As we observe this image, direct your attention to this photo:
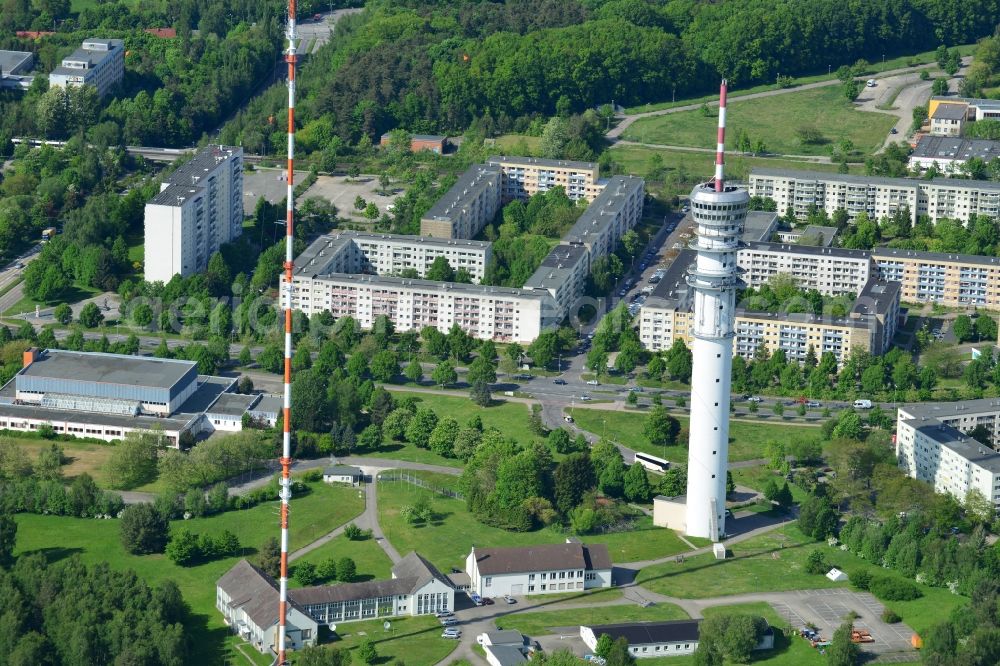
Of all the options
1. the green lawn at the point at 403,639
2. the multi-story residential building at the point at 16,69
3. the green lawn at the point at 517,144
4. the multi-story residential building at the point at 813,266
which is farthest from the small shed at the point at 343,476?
the multi-story residential building at the point at 16,69

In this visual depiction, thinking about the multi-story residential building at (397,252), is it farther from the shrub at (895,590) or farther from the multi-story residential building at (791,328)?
the shrub at (895,590)

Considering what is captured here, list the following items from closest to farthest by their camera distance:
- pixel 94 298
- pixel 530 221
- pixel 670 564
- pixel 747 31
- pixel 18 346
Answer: pixel 670 564
pixel 18 346
pixel 94 298
pixel 530 221
pixel 747 31

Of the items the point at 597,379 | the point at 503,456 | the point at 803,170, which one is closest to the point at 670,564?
the point at 503,456

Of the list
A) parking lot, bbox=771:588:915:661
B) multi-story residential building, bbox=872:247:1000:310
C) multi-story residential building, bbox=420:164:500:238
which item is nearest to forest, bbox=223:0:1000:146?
multi-story residential building, bbox=420:164:500:238

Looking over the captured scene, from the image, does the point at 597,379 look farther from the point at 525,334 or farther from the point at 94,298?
the point at 94,298

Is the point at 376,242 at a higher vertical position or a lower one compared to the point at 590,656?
higher
